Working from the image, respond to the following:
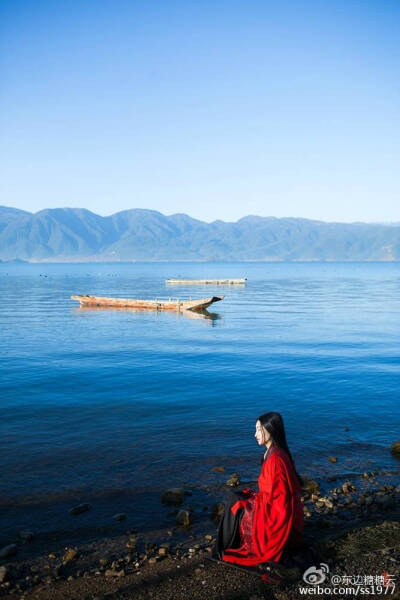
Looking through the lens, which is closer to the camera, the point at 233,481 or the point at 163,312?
the point at 233,481

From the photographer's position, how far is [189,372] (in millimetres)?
20922

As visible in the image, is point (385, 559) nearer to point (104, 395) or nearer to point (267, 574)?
point (267, 574)

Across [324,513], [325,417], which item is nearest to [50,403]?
[325,417]

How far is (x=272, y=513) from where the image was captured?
5.95 meters

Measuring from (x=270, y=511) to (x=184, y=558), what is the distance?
186 centimetres

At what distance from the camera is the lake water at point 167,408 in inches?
404

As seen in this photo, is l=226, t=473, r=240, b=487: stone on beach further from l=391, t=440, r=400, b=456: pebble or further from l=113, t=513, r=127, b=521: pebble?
l=391, t=440, r=400, b=456: pebble

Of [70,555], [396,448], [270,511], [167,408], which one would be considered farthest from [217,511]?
[167,408]

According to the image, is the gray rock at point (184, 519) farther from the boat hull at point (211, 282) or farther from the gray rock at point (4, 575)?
the boat hull at point (211, 282)

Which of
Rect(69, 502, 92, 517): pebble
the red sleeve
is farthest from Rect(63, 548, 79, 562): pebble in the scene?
the red sleeve

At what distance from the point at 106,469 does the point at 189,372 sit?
10.2 metres

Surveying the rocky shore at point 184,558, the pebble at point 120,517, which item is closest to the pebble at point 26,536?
the rocky shore at point 184,558

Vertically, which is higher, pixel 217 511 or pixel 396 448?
pixel 217 511

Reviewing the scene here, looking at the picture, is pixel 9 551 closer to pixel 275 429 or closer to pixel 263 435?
pixel 263 435
